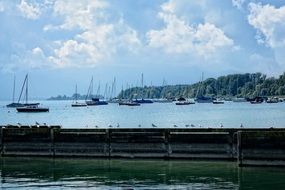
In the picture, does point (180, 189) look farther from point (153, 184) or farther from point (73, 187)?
point (73, 187)

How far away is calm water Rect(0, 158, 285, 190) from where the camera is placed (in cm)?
3238

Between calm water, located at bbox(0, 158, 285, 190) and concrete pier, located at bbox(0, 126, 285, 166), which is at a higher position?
concrete pier, located at bbox(0, 126, 285, 166)

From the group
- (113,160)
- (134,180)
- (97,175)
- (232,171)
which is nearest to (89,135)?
(113,160)

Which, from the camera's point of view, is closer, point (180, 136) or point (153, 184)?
point (153, 184)

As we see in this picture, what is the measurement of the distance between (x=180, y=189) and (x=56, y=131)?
15570mm

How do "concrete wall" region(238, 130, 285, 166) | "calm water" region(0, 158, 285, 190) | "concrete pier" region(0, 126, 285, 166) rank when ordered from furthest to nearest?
"concrete pier" region(0, 126, 285, 166), "concrete wall" region(238, 130, 285, 166), "calm water" region(0, 158, 285, 190)

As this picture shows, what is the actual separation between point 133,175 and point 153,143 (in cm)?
546

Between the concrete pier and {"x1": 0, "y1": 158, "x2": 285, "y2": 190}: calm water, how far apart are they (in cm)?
88

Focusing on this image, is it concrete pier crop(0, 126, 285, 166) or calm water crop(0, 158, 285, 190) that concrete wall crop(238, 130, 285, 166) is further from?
calm water crop(0, 158, 285, 190)

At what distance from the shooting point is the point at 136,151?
41312mm

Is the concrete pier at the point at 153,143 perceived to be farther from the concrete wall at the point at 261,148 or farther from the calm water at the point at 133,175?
the calm water at the point at 133,175

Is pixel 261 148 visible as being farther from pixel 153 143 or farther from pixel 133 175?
pixel 133 175

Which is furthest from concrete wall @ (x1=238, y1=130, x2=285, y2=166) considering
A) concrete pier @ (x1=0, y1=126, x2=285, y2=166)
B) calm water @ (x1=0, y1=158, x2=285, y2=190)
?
calm water @ (x1=0, y1=158, x2=285, y2=190)

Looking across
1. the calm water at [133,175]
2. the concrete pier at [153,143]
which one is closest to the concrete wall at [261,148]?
the concrete pier at [153,143]
